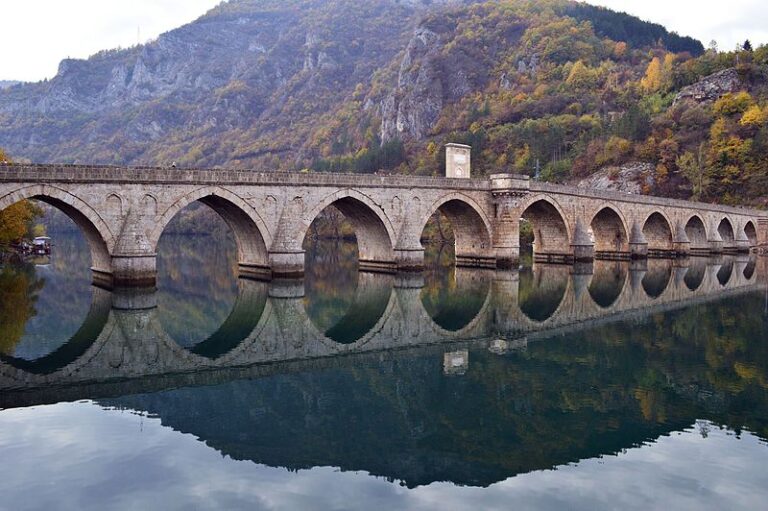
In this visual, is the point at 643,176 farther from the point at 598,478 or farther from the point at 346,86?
the point at 346,86

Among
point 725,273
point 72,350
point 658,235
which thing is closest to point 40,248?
point 72,350

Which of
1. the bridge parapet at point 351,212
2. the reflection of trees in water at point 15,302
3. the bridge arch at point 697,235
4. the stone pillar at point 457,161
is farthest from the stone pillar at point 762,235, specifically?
the reflection of trees in water at point 15,302

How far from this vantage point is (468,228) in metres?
42.2

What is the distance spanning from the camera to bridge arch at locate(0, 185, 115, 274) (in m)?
25.0

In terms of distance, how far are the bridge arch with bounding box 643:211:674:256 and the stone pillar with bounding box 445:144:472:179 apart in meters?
20.2

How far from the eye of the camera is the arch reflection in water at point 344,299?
2188 centimetres

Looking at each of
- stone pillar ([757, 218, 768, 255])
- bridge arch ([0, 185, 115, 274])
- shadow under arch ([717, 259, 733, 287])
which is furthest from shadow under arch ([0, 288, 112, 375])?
stone pillar ([757, 218, 768, 255])

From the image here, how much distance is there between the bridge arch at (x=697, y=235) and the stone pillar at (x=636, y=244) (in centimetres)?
1160

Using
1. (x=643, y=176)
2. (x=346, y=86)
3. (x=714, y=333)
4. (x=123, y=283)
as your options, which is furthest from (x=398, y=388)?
(x=346, y=86)

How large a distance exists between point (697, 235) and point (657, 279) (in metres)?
27.9

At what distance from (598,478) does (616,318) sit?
15.4 metres

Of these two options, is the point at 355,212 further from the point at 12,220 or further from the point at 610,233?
the point at 610,233

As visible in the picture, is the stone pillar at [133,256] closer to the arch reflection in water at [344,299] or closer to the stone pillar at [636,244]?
the arch reflection in water at [344,299]

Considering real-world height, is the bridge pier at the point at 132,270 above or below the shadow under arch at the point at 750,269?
above
